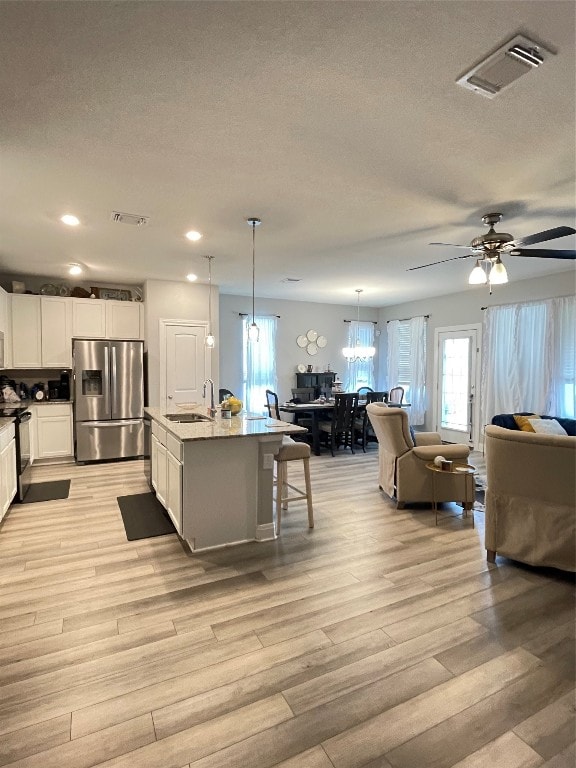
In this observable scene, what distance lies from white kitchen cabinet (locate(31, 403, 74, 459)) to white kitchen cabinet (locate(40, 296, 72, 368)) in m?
0.62

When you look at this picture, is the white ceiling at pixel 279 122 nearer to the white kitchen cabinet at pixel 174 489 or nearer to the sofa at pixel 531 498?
the sofa at pixel 531 498

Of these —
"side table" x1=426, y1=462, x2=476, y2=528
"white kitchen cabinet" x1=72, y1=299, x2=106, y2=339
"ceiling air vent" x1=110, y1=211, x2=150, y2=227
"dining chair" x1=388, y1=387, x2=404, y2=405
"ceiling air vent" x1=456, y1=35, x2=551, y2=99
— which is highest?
"ceiling air vent" x1=456, y1=35, x2=551, y2=99

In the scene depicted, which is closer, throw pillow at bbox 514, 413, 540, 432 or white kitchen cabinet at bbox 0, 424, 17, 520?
white kitchen cabinet at bbox 0, 424, 17, 520

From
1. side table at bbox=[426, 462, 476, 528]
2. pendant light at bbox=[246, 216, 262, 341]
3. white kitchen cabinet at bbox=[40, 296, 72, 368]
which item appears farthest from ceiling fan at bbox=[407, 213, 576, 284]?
white kitchen cabinet at bbox=[40, 296, 72, 368]

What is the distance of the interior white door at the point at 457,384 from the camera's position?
7086 millimetres

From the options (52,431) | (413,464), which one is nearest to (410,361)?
(413,464)

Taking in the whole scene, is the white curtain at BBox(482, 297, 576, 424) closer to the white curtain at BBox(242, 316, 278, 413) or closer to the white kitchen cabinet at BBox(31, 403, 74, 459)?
the white curtain at BBox(242, 316, 278, 413)

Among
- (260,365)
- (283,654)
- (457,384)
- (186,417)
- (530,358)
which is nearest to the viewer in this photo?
(283,654)

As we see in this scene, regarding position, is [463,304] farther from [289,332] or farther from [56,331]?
[56,331]

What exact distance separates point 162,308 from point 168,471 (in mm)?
3293

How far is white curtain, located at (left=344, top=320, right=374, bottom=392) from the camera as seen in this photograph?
902 centimetres

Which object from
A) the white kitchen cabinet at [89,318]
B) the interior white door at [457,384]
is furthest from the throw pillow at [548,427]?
the white kitchen cabinet at [89,318]

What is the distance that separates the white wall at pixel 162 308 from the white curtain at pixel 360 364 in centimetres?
364

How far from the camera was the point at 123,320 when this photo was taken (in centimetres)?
619
